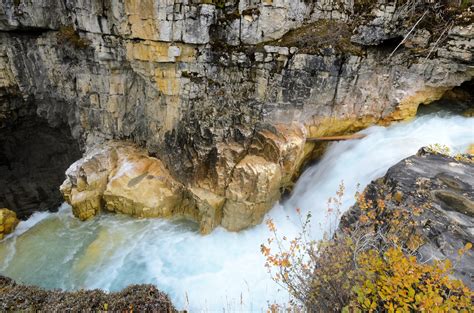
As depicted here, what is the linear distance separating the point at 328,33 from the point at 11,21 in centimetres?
1355

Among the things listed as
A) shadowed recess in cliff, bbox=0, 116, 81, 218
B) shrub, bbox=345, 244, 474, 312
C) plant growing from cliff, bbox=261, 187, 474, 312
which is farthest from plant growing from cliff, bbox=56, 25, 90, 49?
shrub, bbox=345, 244, 474, 312

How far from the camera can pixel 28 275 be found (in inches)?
428

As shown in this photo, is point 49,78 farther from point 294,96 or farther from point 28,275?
point 294,96

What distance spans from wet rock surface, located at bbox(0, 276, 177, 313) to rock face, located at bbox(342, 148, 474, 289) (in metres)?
4.79

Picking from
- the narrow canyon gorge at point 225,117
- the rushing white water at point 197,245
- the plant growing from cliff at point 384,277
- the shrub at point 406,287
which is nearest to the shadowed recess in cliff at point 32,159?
the narrow canyon gorge at point 225,117

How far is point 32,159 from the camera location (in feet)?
56.4

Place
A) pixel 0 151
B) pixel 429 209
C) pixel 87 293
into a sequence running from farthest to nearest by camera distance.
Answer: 1. pixel 0 151
2. pixel 87 293
3. pixel 429 209

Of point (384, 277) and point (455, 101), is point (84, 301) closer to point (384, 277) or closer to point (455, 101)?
point (384, 277)

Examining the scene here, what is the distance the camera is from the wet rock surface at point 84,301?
7.05 metres

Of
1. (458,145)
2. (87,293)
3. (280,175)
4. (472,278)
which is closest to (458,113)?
(458,145)

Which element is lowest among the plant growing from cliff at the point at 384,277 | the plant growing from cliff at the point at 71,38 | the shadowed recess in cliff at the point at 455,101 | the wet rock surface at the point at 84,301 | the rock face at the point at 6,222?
the rock face at the point at 6,222

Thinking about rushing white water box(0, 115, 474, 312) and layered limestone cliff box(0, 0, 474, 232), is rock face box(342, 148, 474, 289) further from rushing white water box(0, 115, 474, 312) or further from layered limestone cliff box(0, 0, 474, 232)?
layered limestone cliff box(0, 0, 474, 232)

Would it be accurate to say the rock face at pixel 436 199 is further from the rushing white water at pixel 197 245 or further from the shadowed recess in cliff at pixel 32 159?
the shadowed recess in cliff at pixel 32 159

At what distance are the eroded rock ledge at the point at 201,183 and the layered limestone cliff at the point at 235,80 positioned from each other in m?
0.04
